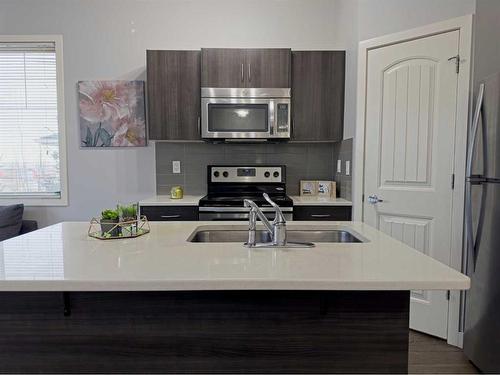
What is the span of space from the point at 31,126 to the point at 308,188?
276 centimetres

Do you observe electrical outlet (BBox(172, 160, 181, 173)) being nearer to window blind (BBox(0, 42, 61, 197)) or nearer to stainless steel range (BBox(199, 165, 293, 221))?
stainless steel range (BBox(199, 165, 293, 221))

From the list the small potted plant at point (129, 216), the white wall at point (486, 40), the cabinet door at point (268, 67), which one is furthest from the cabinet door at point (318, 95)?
the small potted plant at point (129, 216)

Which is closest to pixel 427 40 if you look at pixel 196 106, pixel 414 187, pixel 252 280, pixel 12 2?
pixel 414 187

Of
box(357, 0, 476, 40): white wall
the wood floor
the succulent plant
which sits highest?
box(357, 0, 476, 40): white wall

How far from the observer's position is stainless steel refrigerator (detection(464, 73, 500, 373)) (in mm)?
1834

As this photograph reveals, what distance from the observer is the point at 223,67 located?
300cm

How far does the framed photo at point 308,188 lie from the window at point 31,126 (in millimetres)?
2317

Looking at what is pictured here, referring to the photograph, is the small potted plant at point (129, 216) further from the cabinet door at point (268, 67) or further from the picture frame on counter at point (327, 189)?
the picture frame on counter at point (327, 189)

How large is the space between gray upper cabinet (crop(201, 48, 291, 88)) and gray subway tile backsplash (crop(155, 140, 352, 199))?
2.12 ft

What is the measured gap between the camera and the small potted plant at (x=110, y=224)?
1.51 m

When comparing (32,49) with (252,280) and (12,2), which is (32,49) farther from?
(252,280)

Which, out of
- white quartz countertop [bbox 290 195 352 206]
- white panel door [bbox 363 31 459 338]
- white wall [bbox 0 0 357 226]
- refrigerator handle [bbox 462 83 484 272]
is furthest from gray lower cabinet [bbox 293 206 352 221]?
white wall [bbox 0 0 357 226]

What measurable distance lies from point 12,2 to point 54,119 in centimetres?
111

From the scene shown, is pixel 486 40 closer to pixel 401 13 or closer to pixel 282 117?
pixel 401 13
